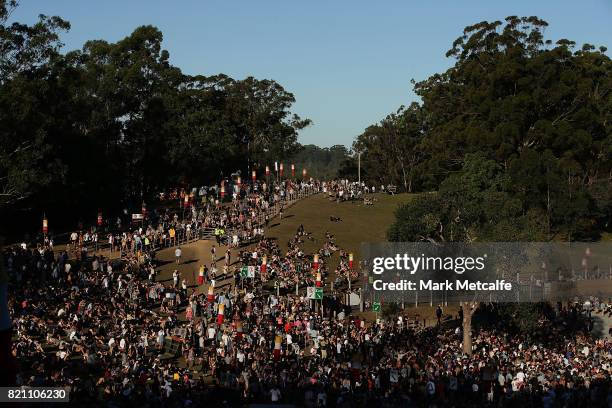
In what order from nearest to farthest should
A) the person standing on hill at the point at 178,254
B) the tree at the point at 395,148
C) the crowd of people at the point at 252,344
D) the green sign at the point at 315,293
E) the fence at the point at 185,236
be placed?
the crowd of people at the point at 252,344, the green sign at the point at 315,293, the person standing on hill at the point at 178,254, the fence at the point at 185,236, the tree at the point at 395,148

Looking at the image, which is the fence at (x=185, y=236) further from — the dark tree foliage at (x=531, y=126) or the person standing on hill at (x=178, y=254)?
the dark tree foliage at (x=531, y=126)

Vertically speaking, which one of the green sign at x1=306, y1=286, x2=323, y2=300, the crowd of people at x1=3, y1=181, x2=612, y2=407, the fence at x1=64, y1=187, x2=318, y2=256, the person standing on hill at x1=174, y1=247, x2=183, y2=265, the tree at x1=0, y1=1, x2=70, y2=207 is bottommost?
the crowd of people at x1=3, y1=181, x2=612, y2=407

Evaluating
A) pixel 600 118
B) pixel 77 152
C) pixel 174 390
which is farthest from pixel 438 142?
pixel 174 390

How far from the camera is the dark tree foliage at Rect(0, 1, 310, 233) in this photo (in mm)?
52125

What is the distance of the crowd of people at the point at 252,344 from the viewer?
96.9 feet

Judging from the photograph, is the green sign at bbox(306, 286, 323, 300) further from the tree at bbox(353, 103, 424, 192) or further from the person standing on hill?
the tree at bbox(353, 103, 424, 192)

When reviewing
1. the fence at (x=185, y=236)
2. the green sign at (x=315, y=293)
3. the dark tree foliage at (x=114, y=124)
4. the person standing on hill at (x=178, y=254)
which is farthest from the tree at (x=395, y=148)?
the green sign at (x=315, y=293)

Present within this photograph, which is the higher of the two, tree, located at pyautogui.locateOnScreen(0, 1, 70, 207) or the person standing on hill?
tree, located at pyautogui.locateOnScreen(0, 1, 70, 207)

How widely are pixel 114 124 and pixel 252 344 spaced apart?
133ft

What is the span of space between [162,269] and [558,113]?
39827 millimetres

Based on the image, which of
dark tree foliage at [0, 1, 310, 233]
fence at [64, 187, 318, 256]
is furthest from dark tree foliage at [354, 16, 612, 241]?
dark tree foliage at [0, 1, 310, 233]

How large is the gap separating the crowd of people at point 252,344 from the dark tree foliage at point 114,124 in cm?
748

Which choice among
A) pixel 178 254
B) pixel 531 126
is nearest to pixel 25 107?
pixel 178 254

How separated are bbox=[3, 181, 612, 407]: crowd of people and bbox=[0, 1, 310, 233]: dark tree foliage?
294 inches
